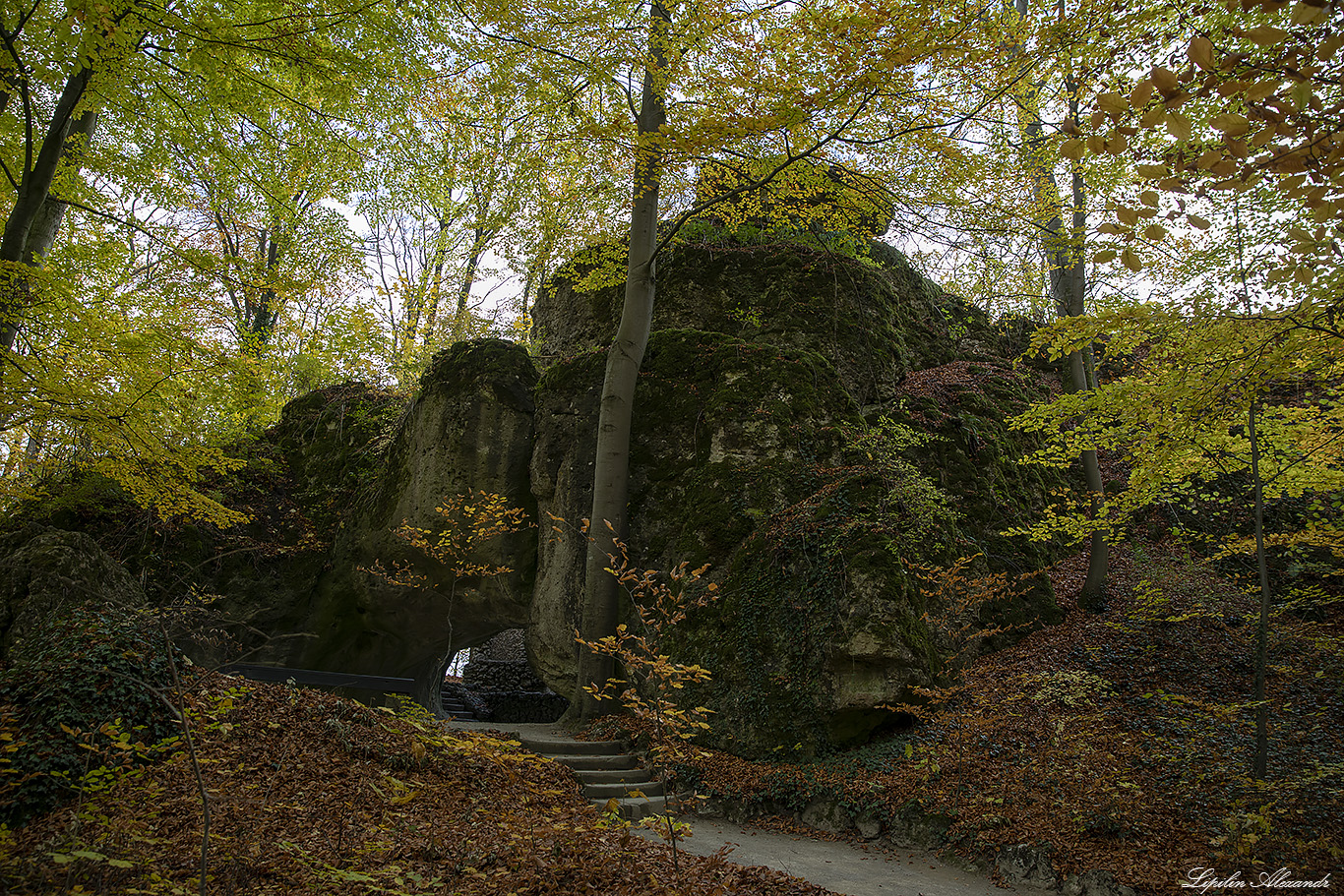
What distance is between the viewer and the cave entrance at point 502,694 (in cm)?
1738

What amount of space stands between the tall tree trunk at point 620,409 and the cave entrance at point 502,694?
9.84 meters

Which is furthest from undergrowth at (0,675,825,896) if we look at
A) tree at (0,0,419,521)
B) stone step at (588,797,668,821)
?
A: tree at (0,0,419,521)

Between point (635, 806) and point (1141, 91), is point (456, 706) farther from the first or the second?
point (1141, 91)

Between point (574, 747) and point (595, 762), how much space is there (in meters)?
0.38

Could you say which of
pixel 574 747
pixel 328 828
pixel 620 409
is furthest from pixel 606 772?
pixel 620 409

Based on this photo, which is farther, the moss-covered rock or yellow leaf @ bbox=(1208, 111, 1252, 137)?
the moss-covered rock

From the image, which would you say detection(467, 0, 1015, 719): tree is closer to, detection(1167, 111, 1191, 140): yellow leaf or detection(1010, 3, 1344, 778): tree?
detection(1010, 3, 1344, 778): tree

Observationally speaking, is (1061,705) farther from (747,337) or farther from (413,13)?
(413,13)

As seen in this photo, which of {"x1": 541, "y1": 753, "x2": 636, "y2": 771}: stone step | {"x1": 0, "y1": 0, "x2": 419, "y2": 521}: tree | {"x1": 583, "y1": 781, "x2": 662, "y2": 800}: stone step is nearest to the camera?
{"x1": 0, "y1": 0, "x2": 419, "y2": 521}: tree

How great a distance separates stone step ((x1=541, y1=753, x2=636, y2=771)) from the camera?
22.2ft

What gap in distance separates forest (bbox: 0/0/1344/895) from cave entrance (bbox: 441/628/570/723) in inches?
331

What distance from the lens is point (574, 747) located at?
7.11 metres

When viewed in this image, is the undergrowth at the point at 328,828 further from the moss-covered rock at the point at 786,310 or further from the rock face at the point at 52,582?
the moss-covered rock at the point at 786,310

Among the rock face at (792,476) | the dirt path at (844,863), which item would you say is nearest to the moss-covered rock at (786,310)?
the rock face at (792,476)
